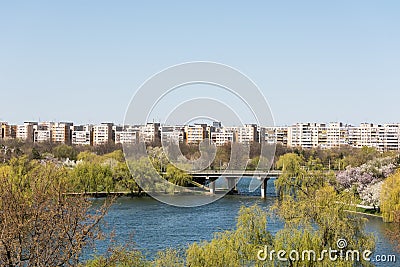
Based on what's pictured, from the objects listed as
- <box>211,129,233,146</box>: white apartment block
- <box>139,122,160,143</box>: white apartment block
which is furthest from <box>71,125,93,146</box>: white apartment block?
<box>139,122,160,143</box>: white apartment block

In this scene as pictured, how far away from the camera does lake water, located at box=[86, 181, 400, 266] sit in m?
14.8

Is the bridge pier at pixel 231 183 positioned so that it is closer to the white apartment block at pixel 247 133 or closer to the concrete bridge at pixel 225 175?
the concrete bridge at pixel 225 175

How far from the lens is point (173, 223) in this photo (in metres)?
18.8

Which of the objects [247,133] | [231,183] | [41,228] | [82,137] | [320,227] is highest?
[247,133]

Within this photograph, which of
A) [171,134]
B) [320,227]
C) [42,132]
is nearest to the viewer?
[320,227]

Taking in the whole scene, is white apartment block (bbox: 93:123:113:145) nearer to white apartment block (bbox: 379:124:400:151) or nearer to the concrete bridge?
white apartment block (bbox: 379:124:400:151)

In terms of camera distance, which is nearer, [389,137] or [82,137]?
[389,137]

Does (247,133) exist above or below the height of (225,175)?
above

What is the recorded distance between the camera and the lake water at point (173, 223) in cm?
1478

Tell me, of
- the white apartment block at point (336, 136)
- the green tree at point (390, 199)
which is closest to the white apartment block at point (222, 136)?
the white apartment block at point (336, 136)

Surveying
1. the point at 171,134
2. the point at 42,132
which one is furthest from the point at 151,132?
the point at 42,132

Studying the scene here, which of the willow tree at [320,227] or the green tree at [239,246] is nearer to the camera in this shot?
the green tree at [239,246]

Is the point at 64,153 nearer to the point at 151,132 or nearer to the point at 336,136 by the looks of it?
the point at 151,132

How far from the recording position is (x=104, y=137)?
62969 millimetres
